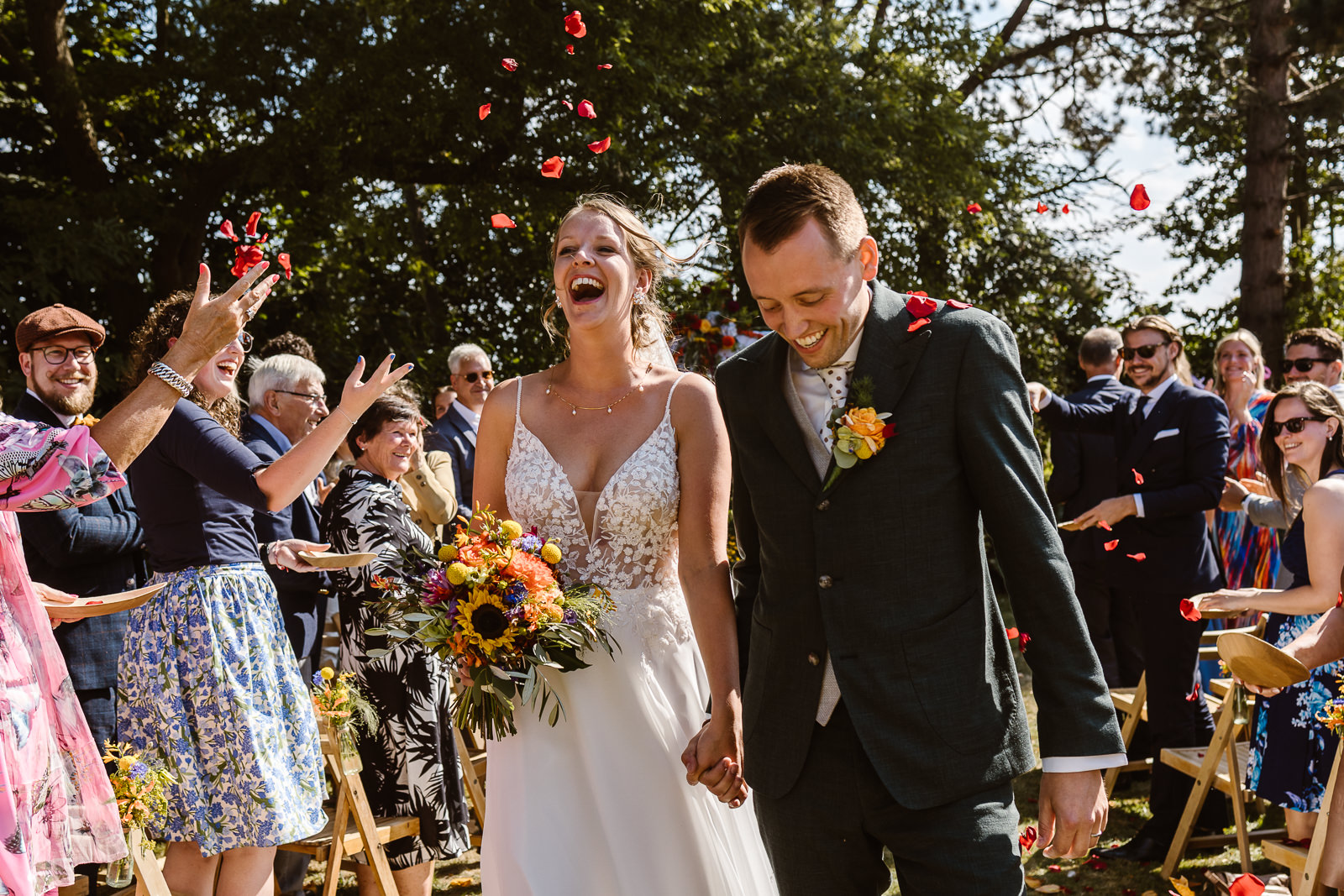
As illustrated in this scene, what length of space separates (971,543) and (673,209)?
986cm

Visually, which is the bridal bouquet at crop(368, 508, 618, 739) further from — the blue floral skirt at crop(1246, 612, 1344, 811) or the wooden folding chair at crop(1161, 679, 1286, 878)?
the wooden folding chair at crop(1161, 679, 1286, 878)

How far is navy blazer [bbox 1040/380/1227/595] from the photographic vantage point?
17.9 ft

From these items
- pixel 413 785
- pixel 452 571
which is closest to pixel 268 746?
pixel 413 785

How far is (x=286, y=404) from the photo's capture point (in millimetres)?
5898

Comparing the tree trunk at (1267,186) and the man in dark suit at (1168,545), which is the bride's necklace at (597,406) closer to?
the man in dark suit at (1168,545)

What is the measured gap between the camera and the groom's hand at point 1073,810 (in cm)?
215

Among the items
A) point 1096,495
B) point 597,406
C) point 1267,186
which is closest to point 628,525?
point 597,406

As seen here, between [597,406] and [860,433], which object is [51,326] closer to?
[597,406]

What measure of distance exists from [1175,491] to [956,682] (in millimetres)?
3735

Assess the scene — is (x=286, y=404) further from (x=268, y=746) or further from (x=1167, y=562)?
(x=1167, y=562)

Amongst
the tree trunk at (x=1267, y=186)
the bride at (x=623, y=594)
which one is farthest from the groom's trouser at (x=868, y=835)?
the tree trunk at (x=1267, y=186)

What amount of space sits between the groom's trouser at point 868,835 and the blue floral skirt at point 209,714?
6.92ft

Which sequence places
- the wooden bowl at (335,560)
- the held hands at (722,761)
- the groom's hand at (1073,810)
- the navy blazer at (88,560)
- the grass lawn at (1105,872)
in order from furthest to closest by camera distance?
the grass lawn at (1105,872) < the navy blazer at (88,560) < the wooden bowl at (335,560) < the held hands at (722,761) < the groom's hand at (1073,810)

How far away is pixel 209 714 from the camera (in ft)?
12.4
